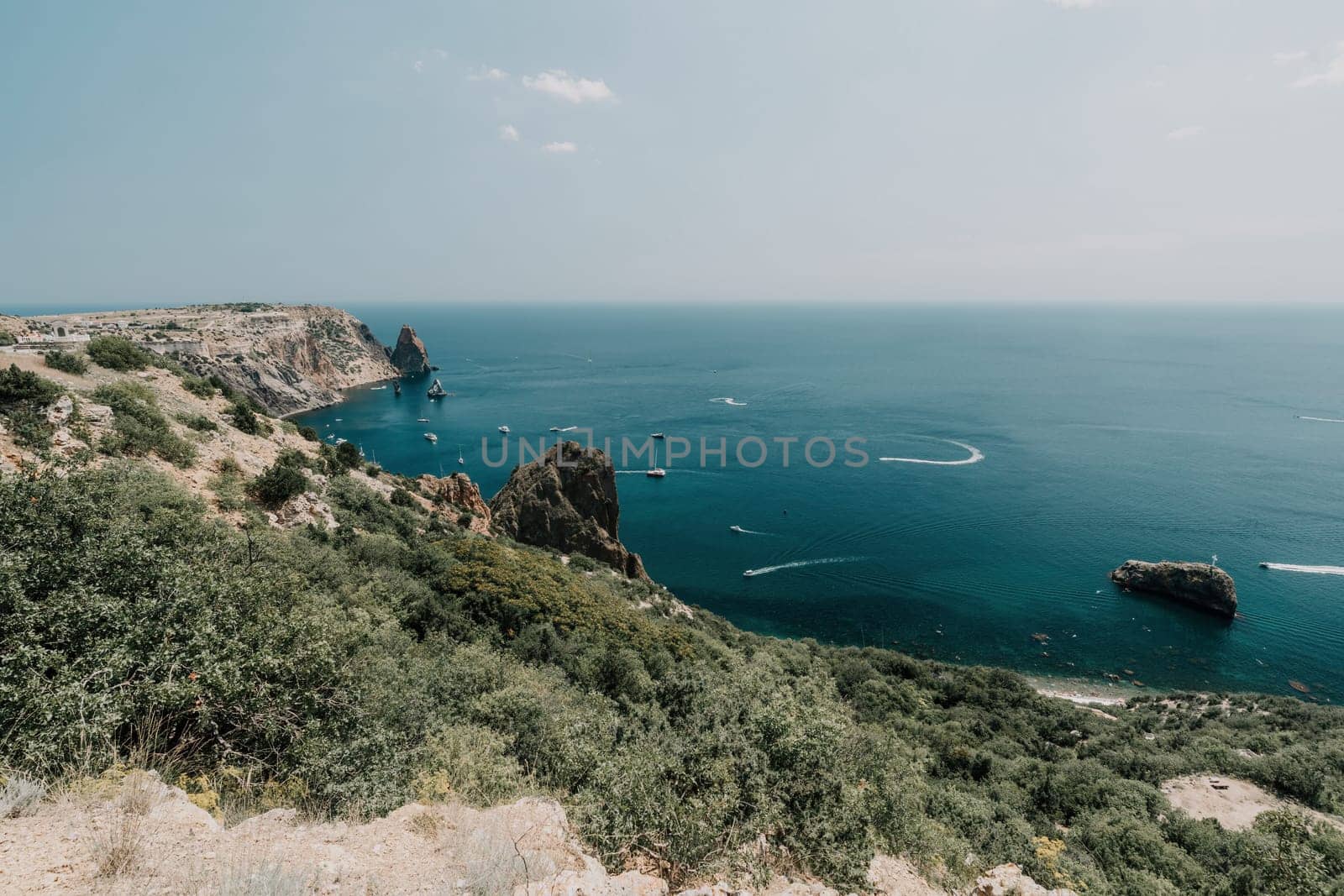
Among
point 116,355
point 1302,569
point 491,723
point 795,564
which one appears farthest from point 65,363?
point 1302,569

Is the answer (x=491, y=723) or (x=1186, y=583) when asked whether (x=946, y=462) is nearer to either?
(x=1186, y=583)

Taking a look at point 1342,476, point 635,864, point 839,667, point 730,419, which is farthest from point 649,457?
point 1342,476

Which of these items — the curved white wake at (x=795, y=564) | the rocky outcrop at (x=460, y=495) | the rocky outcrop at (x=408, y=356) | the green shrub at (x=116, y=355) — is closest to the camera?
the green shrub at (x=116, y=355)

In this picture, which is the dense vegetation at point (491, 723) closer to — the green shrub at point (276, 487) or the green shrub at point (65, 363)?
the green shrub at point (276, 487)

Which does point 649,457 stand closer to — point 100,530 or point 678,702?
point 678,702

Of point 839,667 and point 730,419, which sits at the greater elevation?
point 730,419

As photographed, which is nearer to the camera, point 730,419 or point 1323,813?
point 1323,813

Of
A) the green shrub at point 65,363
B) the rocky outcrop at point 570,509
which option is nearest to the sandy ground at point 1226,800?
the rocky outcrop at point 570,509
